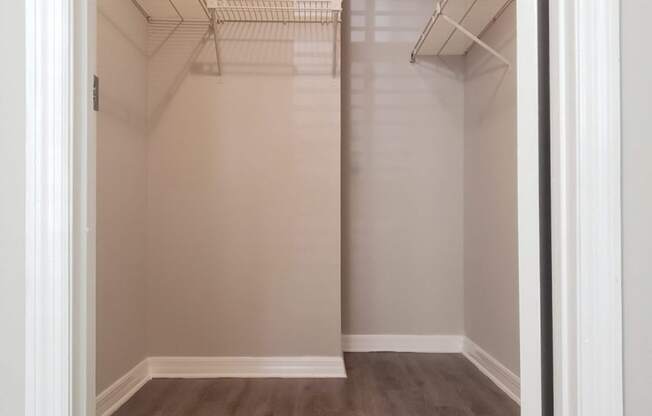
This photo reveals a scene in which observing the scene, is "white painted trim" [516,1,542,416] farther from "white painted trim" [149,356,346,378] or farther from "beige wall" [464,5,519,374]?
"white painted trim" [149,356,346,378]

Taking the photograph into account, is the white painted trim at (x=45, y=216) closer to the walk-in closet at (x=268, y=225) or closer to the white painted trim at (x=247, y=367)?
the walk-in closet at (x=268, y=225)

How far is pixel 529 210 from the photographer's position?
2.68 ft

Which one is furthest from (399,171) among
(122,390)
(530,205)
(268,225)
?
(530,205)

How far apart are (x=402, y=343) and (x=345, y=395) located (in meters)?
0.92

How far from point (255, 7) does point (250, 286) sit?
64.6 inches

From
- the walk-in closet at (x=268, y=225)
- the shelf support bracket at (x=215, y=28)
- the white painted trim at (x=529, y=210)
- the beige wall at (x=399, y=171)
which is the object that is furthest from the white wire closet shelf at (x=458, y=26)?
the white painted trim at (x=529, y=210)

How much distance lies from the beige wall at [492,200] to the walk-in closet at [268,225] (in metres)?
0.02

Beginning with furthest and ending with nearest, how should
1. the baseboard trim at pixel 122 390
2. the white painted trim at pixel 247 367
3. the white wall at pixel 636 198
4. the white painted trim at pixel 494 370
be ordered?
the white painted trim at pixel 247 367 < the white painted trim at pixel 494 370 < the baseboard trim at pixel 122 390 < the white wall at pixel 636 198

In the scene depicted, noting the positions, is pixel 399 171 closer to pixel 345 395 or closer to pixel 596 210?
pixel 345 395

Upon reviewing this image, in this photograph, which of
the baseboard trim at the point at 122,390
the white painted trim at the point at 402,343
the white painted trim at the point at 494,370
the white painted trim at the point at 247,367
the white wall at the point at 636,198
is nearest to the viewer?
the white wall at the point at 636,198

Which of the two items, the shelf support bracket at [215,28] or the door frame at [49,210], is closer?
the door frame at [49,210]

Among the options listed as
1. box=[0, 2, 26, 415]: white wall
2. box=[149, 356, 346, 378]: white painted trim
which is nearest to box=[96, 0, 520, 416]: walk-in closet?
box=[149, 356, 346, 378]: white painted trim

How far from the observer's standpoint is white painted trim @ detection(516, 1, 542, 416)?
0.80 metres

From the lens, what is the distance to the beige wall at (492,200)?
2.30 meters
